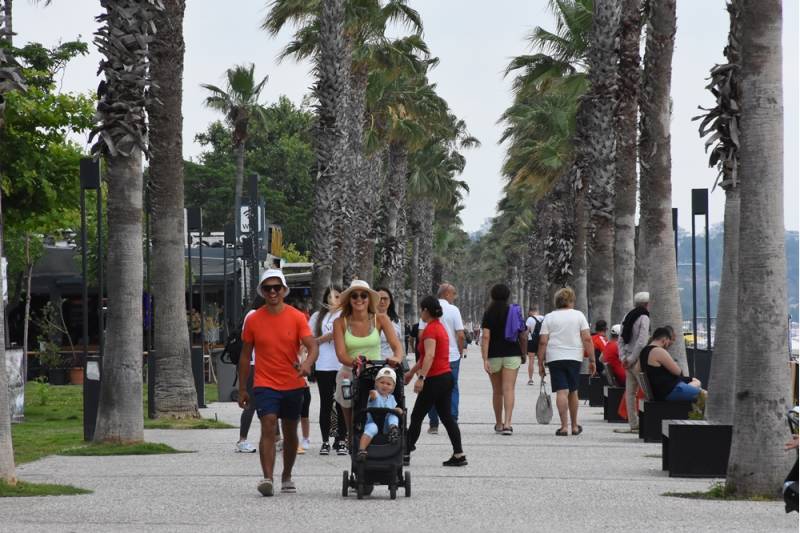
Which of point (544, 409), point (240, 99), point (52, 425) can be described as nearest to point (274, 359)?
point (544, 409)

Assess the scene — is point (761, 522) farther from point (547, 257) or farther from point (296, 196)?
point (296, 196)

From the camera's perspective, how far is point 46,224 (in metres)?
26.3

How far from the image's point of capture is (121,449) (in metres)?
15.9

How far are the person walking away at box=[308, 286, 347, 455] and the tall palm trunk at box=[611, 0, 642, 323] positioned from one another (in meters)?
11.1

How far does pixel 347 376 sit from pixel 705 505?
3686 mm

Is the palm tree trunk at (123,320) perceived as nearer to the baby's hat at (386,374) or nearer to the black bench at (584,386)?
the baby's hat at (386,374)

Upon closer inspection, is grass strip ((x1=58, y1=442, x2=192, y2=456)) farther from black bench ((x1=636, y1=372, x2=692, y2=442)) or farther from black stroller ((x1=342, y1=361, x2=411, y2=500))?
black bench ((x1=636, y1=372, x2=692, y2=442))

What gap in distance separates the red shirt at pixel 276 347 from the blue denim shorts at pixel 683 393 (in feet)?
20.7

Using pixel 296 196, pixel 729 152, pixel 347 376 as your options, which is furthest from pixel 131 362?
pixel 296 196

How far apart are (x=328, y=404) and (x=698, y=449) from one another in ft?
12.8

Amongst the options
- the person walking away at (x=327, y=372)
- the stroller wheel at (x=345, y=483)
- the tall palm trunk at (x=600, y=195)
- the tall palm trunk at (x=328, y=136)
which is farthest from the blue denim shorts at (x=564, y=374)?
the tall palm trunk at (x=328, y=136)

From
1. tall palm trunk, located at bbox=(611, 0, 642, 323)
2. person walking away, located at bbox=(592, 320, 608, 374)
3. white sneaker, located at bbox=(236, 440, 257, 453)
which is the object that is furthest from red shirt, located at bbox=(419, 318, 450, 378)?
tall palm trunk, located at bbox=(611, 0, 642, 323)

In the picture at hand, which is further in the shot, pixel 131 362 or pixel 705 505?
pixel 131 362

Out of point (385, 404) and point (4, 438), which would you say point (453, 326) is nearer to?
point (385, 404)
